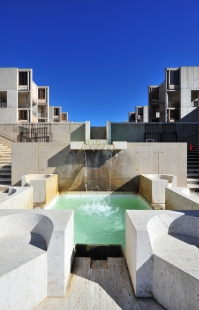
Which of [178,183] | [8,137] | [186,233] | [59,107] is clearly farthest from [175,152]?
[59,107]

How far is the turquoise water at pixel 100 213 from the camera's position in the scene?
4348 mm

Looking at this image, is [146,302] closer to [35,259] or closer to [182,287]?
[182,287]

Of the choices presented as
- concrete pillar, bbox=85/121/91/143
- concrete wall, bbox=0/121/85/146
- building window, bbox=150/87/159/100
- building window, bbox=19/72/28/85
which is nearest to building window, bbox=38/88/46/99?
building window, bbox=19/72/28/85

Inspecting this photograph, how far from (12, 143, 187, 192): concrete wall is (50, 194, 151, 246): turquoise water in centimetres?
57

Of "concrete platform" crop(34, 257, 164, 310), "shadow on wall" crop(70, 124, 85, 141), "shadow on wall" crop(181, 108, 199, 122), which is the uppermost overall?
"shadow on wall" crop(181, 108, 199, 122)

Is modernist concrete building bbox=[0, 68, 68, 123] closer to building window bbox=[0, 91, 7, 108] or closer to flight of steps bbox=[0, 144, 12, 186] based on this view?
building window bbox=[0, 91, 7, 108]

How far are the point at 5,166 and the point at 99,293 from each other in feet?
29.6

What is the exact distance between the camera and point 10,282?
1.82m

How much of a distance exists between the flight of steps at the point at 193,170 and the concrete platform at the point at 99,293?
6.09 metres

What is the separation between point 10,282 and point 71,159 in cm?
659

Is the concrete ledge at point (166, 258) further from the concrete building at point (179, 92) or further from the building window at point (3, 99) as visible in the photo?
the building window at point (3, 99)

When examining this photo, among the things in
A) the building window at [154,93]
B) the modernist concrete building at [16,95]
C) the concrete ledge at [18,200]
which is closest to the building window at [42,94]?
the modernist concrete building at [16,95]

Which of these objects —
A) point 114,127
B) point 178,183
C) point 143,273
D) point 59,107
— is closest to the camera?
point 143,273

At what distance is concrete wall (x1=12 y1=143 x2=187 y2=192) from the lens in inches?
321
